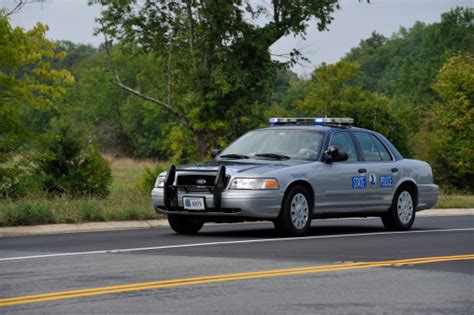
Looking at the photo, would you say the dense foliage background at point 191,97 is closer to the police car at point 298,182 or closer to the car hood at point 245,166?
the police car at point 298,182

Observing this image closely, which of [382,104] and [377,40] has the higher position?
[377,40]

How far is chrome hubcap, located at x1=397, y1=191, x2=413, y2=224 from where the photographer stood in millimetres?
17750

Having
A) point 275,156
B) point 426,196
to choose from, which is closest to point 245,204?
point 275,156

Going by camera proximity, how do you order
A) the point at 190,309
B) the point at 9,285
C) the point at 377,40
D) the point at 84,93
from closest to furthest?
the point at 190,309 < the point at 9,285 < the point at 84,93 < the point at 377,40

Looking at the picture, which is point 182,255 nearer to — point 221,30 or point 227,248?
point 227,248

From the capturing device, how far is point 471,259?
41.8 feet

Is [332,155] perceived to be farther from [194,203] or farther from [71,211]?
[71,211]

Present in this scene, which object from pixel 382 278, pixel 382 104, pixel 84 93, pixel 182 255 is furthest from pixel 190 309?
pixel 84 93

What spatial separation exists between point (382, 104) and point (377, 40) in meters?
109

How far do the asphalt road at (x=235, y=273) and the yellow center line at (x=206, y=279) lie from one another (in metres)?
0.01

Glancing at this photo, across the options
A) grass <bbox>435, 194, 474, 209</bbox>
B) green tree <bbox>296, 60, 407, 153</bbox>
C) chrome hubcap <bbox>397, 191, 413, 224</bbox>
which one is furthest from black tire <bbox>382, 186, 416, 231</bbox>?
green tree <bbox>296, 60, 407, 153</bbox>

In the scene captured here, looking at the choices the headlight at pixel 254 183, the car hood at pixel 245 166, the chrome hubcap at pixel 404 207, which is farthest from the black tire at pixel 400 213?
the headlight at pixel 254 183

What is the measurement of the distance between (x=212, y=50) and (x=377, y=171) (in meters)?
18.9

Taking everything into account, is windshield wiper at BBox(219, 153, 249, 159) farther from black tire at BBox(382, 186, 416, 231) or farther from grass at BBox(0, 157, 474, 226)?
black tire at BBox(382, 186, 416, 231)
